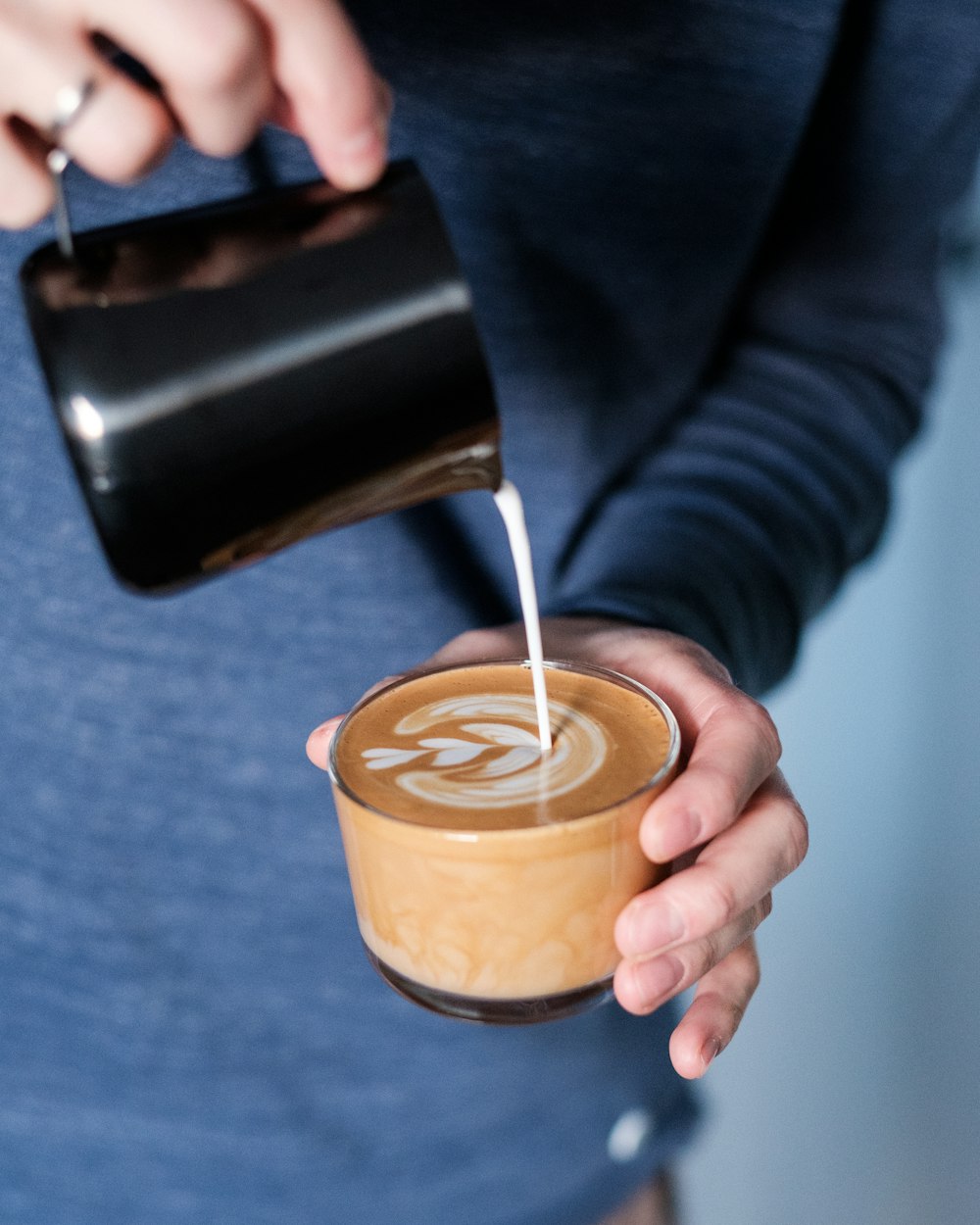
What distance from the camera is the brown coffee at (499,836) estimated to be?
2.46 feet

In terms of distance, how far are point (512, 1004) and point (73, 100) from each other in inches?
23.5

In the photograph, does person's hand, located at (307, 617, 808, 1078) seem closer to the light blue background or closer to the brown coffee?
the brown coffee

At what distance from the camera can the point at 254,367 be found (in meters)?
0.61

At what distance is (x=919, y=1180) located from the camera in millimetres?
2697

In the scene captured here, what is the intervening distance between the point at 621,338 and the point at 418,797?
0.63 m

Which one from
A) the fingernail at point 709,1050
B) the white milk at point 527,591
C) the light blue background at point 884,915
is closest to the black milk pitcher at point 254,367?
the white milk at point 527,591

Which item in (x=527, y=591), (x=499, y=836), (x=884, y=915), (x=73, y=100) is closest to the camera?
(x=73, y=100)

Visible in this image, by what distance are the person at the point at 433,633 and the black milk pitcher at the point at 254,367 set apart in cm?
32

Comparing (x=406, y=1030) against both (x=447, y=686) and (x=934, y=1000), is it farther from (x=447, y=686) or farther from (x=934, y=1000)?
(x=934, y=1000)

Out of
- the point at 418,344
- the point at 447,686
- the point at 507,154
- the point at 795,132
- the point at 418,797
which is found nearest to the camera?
the point at 418,344

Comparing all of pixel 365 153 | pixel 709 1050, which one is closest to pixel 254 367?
pixel 365 153

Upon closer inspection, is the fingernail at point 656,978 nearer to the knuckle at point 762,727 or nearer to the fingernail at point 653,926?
the fingernail at point 653,926

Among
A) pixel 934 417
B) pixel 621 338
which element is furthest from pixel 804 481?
pixel 934 417

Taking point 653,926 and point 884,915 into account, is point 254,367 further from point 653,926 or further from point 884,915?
point 884,915
